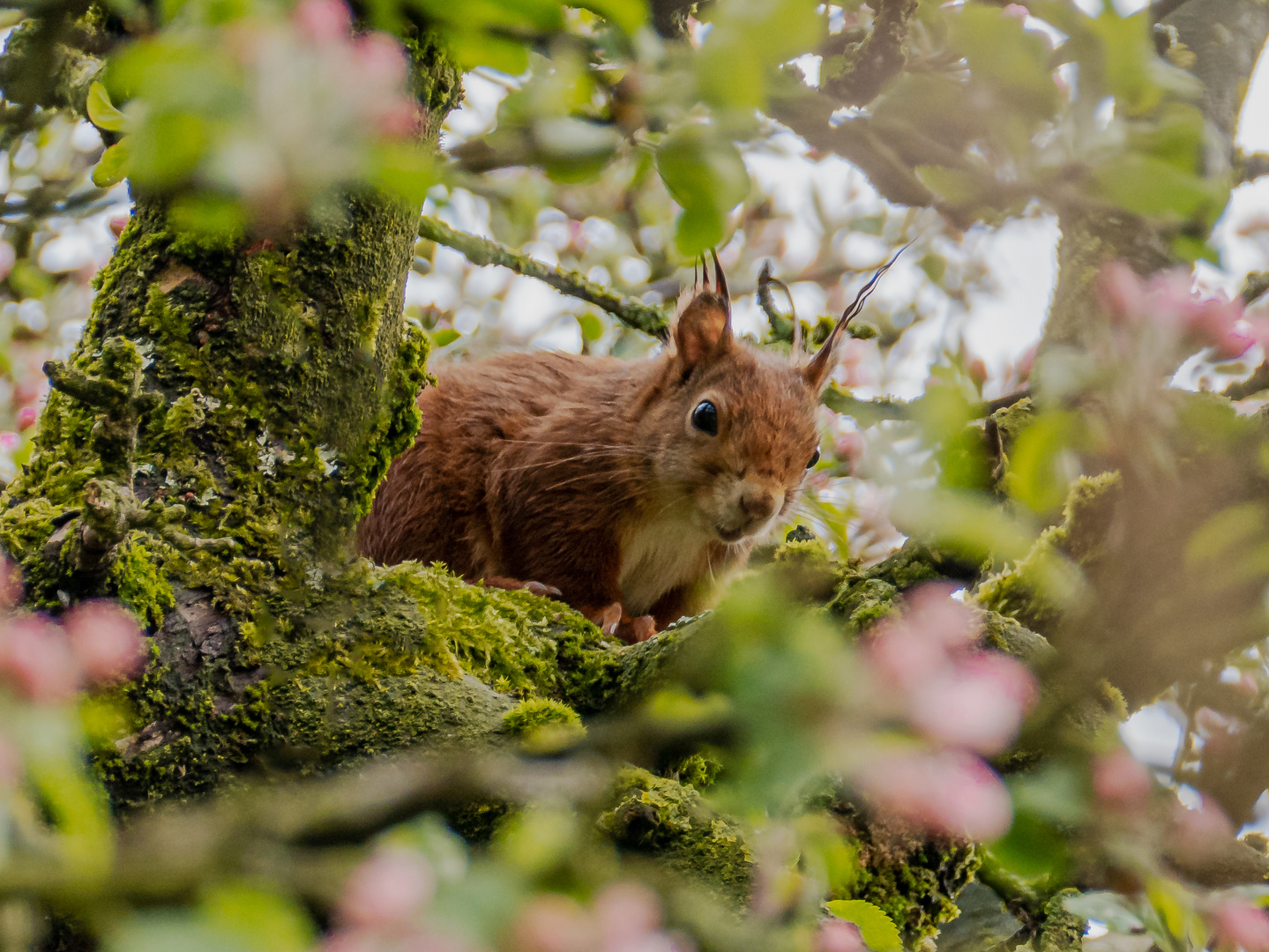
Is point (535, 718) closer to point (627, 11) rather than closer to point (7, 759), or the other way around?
point (7, 759)

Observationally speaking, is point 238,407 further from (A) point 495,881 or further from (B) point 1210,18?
(B) point 1210,18

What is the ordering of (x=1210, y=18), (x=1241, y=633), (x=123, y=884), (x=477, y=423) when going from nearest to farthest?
(x=123, y=884) → (x=1241, y=633) → (x=1210, y=18) → (x=477, y=423)

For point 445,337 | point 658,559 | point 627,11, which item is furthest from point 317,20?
point 658,559

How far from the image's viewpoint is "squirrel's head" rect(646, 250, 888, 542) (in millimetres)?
2971

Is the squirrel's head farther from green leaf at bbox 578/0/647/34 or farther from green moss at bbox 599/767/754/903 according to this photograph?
green leaf at bbox 578/0/647/34

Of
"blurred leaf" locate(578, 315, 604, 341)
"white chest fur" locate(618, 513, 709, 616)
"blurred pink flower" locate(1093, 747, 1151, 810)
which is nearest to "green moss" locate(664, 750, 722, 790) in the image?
"blurred pink flower" locate(1093, 747, 1151, 810)

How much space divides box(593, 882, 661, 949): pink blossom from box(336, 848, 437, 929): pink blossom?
0.09m

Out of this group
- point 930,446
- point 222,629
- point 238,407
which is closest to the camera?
point 930,446

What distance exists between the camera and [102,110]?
158 centimetres

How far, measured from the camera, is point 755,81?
0.56 metres

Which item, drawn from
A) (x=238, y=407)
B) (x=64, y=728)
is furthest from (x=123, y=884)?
(x=238, y=407)

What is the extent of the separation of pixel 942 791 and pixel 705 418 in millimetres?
2506

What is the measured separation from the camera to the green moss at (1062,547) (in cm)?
153

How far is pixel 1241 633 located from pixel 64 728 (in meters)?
0.99
